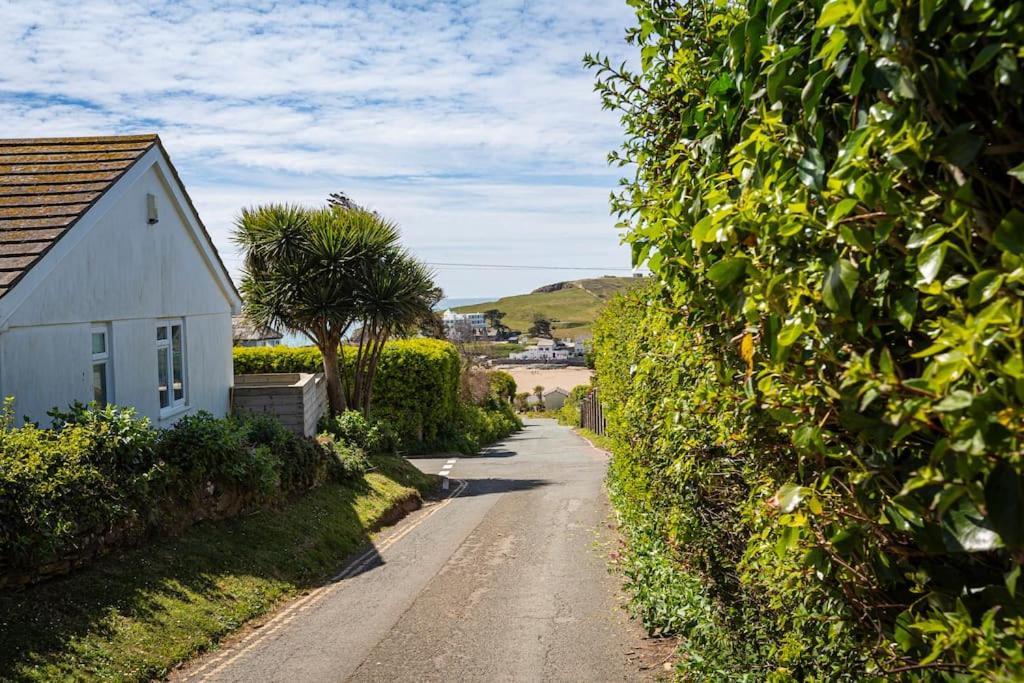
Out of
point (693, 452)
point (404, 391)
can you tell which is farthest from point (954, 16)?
point (404, 391)

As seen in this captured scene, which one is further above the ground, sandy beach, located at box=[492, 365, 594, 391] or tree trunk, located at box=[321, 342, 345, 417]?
tree trunk, located at box=[321, 342, 345, 417]

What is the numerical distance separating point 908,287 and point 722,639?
4.18m

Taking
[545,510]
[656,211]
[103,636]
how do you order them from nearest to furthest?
[656,211], [103,636], [545,510]

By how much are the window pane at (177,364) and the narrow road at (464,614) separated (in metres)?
5.30

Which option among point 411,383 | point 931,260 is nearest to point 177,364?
point 411,383

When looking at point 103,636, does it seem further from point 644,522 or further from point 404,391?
point 404,391

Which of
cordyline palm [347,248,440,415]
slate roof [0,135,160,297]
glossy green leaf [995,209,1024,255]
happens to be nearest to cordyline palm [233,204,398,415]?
cordyline palm [347,248,440,415]

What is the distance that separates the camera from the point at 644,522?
8.96 metres

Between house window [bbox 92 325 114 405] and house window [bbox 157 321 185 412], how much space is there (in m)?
1.83

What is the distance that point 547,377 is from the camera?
91.4 meters

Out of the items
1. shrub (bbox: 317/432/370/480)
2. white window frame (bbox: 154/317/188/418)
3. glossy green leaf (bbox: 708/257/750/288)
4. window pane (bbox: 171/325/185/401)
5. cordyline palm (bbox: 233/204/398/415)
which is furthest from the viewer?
cordyline palm (bbox: 233/204/398/415)

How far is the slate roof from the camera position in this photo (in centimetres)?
1187

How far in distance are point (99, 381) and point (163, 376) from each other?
8.66 feet

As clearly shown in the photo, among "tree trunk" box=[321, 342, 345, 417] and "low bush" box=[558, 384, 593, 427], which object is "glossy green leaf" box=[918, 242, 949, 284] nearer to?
"tree trunk" box=[321, 342, 345, 417]
